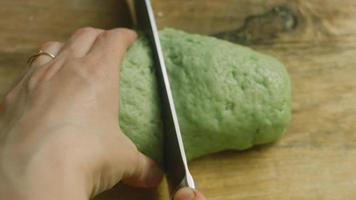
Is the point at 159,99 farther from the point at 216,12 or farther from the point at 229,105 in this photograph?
the point at 216,12

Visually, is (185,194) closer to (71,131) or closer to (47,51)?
(71,131)

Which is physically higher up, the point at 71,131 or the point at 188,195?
the point at 71,131

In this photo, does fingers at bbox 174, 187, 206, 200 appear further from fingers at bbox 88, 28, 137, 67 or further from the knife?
fingers at bbox 88, 28, 137, 67

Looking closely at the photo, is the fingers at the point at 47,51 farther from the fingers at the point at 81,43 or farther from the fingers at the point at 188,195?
the fingers at the point at 188,195

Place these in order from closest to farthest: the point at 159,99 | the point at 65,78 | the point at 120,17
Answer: the point at 65,78 < the point at 159,99 < the point at 120,17

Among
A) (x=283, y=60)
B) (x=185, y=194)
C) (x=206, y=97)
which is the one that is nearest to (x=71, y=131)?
(x=185, y=194)

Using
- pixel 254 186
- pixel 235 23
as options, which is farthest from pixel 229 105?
pixel 235 23
